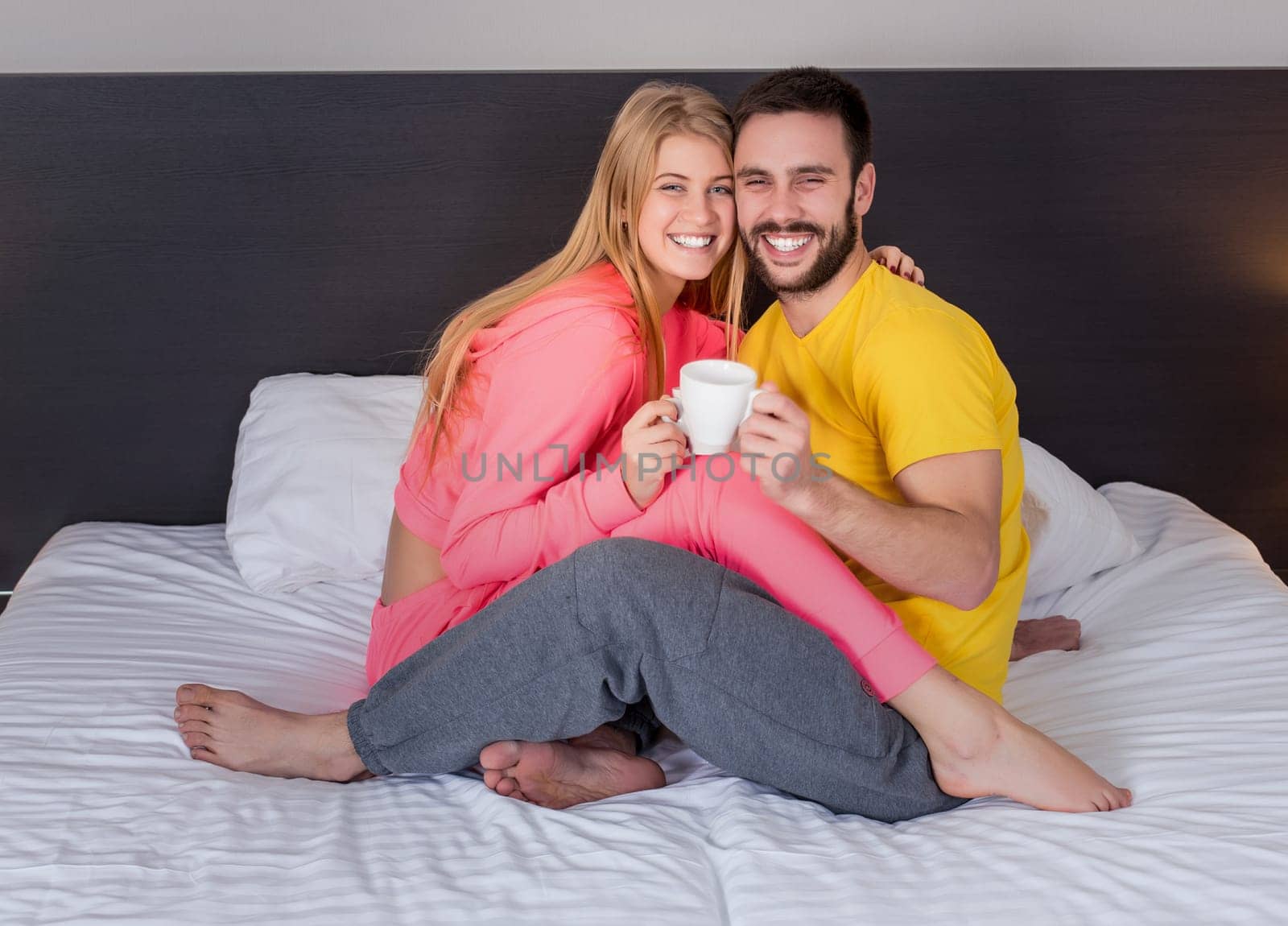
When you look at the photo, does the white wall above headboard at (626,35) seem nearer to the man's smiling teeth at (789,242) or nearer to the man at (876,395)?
the man at (876,395)

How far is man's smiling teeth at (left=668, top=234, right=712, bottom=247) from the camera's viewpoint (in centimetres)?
161

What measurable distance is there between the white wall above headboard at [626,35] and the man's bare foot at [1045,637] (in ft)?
3.73

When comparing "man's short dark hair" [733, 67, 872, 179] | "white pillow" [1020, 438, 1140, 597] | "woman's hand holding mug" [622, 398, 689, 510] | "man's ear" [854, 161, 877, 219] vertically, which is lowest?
"white pillow" [1020, 438, 1140, 597]

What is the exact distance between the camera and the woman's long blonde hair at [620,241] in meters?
1.58

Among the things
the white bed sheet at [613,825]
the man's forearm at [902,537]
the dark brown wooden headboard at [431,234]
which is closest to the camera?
the white bed sheet at [613,825]

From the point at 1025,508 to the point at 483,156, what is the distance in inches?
46.4

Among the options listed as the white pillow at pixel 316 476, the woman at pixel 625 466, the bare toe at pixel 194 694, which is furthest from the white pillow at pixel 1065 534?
the bare toe at pixel 194 694

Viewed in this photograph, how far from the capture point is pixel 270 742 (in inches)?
55.4

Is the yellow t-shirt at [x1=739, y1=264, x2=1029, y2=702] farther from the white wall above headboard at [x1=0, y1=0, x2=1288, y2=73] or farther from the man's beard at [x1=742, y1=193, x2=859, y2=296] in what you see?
the white wall above headboard at [x1=0, y1=0, x2=1288, y2=73]

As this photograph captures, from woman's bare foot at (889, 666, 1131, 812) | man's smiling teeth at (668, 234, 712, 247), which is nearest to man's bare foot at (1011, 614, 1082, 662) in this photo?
woman's bare foot at (889, 666, 1131, 812)

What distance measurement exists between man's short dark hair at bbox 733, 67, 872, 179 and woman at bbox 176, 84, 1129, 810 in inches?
4.2

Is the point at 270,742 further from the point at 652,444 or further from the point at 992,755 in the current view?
the point at 992,755

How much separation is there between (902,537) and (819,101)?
1.95ft

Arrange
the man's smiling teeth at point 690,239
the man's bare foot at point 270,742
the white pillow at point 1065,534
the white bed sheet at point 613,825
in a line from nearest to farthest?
1. the white bed sheet at point 613,825
2. the man's bare foot at point 270,742
3. the man's smiling teeth at point 690,239
4. the white pillow at point 1065,534
